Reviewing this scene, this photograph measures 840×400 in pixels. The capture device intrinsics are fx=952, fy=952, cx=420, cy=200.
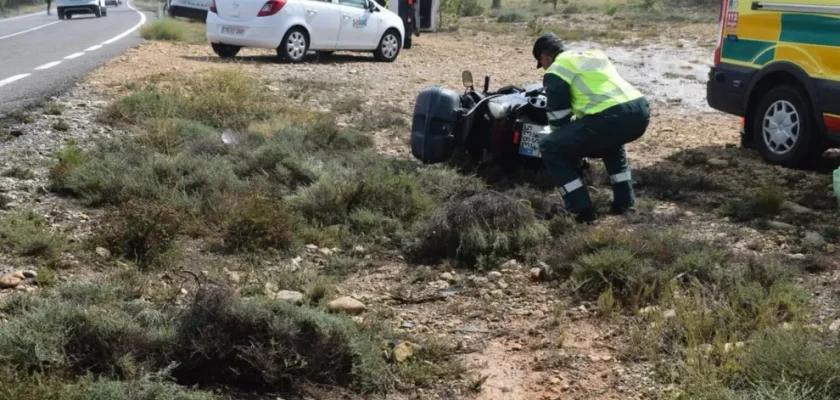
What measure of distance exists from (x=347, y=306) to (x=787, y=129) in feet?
17.7

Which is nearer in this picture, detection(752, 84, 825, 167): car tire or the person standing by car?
the person standing by car

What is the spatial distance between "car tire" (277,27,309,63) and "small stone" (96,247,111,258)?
1076cm

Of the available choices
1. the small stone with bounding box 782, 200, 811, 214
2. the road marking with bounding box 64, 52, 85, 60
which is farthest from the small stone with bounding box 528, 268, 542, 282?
the road marking with bounding box 64, 52, 85, 60

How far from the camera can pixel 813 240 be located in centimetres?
616

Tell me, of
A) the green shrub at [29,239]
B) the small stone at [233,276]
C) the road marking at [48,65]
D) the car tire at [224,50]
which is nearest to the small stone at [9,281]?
the green shrub at [29,239]

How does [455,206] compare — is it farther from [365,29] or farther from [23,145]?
[365,29]

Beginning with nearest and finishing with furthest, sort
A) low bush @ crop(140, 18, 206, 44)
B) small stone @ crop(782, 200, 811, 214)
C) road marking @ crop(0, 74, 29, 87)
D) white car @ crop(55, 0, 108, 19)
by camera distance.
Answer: small stone @ crop(782, 200, 811, 214) < road marking @ crop(0, 74, 29, 87) < low bush @ crop(140, 18, 206, 44) < white car @ crop(55, 0, 108, 19)

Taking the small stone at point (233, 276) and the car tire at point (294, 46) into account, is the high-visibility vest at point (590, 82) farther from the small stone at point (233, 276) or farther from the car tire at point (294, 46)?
the car tire at point (294, 46)

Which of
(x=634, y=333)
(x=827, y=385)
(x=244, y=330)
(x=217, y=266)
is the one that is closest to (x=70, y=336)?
(x=244, y=330)

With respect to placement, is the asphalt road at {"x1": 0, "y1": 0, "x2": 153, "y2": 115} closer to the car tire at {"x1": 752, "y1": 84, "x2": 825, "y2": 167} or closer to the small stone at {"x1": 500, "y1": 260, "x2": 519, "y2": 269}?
the small stone at {"x1": 500, "y1": 260, "x2": 519, "y2": 269}

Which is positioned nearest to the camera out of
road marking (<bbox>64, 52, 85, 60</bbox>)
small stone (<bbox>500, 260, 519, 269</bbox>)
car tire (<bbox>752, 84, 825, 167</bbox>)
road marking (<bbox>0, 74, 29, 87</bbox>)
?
small stone (<bbox>500, 260, 519, 269</bbox>)

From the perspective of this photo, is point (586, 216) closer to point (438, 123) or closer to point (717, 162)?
point (438, 123)

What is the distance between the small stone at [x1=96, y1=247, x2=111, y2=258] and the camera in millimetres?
5637

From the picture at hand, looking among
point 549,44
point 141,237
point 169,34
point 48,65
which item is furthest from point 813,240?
point 169,34
